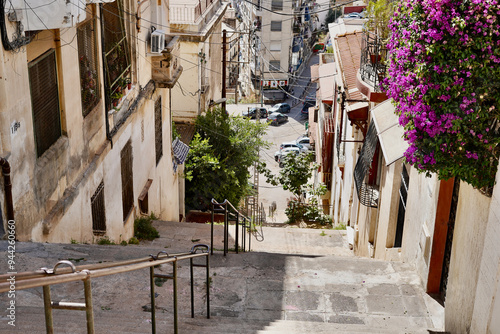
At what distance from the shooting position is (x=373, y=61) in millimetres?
10766

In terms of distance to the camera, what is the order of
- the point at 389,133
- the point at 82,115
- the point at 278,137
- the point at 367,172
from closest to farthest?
the point at 82,115 → the point at 389,133 → the point at 367,172 → the point at 278,137

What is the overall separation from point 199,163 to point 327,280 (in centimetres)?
1105

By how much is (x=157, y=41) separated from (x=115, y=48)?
2.22m

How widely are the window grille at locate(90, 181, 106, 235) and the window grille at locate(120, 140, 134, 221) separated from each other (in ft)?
4.88

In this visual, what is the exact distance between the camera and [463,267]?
597cm

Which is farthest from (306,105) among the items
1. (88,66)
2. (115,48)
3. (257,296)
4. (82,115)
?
(257,296)

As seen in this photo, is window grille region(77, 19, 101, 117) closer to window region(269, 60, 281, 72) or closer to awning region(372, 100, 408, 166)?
awning region(372, 100, 408, 166)

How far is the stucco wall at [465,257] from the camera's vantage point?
216 inches

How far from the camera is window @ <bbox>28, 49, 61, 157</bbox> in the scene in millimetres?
7289

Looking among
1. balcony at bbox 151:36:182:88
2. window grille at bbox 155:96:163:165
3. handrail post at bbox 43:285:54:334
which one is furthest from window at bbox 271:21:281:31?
handrail post at bbox 43:285:54:334

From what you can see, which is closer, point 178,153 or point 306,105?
point 178,153

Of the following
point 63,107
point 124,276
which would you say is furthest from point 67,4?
point 124,276

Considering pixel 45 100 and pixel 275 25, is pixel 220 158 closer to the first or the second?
pixel 45 100

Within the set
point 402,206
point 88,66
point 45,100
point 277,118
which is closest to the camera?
point 45,100
